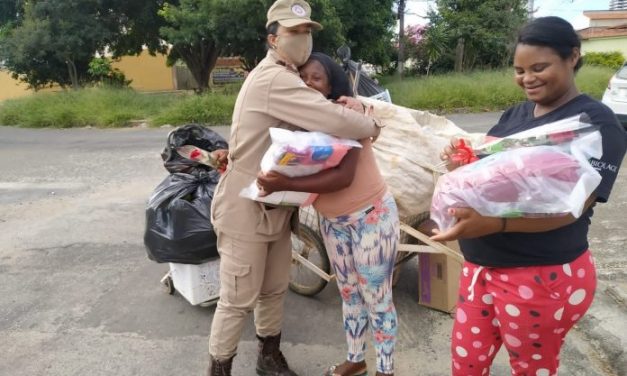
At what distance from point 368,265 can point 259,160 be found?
655 mm

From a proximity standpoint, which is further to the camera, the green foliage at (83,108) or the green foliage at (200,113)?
the green foliage at (83,108)

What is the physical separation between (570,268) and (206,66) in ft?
62.5

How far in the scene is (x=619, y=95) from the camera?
8.09 meters

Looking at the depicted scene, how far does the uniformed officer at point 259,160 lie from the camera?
194 cm

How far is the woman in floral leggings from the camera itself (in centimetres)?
210

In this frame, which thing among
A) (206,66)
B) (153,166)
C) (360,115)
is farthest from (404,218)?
(206,66)

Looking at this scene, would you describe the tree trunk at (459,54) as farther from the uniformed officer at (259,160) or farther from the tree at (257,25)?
the uniformed officer at (259,160)

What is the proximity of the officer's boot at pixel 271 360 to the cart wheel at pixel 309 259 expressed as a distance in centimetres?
76

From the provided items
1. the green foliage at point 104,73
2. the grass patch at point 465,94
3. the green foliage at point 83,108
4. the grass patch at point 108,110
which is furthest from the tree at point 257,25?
the green foliage at point 104,73

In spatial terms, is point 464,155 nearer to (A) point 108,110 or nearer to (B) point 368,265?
(B) point 368,265

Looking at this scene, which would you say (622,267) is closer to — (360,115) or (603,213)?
(603,213)

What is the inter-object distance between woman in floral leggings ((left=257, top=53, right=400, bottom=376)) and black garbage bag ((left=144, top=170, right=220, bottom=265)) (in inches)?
39.1

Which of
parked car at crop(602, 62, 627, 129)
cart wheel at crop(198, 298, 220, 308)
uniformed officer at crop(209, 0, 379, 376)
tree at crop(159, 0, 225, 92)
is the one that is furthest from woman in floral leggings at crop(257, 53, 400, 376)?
tree at crop(159, 0, 225, 92)

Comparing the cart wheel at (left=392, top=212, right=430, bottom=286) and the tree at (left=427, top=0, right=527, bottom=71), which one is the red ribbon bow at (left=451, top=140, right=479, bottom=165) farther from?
the tree at (left=427, top=0, right=527, bottom=71)
